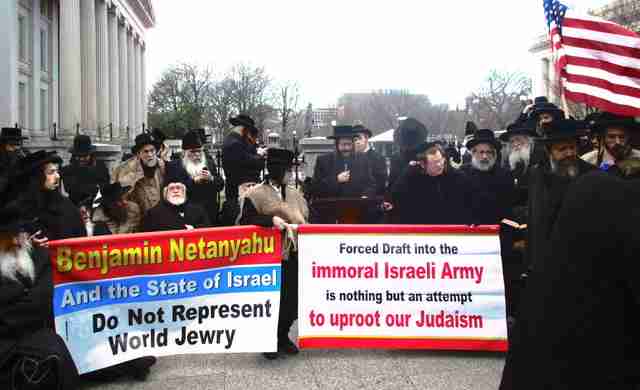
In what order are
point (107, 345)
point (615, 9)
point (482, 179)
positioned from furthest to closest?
point (615, 9) → point (482, 179) → point (107, 345)

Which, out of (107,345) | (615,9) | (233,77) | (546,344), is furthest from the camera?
(233,77)

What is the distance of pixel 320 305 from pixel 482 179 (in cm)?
245

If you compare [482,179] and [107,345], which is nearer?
[107,345]

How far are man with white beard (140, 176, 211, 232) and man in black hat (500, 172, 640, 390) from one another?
14.5 feet

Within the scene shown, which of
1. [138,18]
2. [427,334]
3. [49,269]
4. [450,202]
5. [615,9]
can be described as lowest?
[427,334]

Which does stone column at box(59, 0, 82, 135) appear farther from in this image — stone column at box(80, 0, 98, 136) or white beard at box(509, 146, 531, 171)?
white beard at box(509, 146, 531, 171)

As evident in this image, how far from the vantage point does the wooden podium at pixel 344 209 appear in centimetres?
735

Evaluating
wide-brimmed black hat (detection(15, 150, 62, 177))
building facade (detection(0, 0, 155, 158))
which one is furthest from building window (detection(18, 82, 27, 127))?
wide-brimmed black hat (detection(15, 150, 62, 177))

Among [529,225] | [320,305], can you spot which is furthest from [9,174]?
[529,225]

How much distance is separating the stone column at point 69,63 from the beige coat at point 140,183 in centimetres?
2680

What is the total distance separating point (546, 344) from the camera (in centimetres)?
220

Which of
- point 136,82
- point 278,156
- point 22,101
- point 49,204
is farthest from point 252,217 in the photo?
point 136,82

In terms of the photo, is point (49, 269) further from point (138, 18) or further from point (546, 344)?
point (138, 18)

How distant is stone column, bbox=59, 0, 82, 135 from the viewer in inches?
1289
